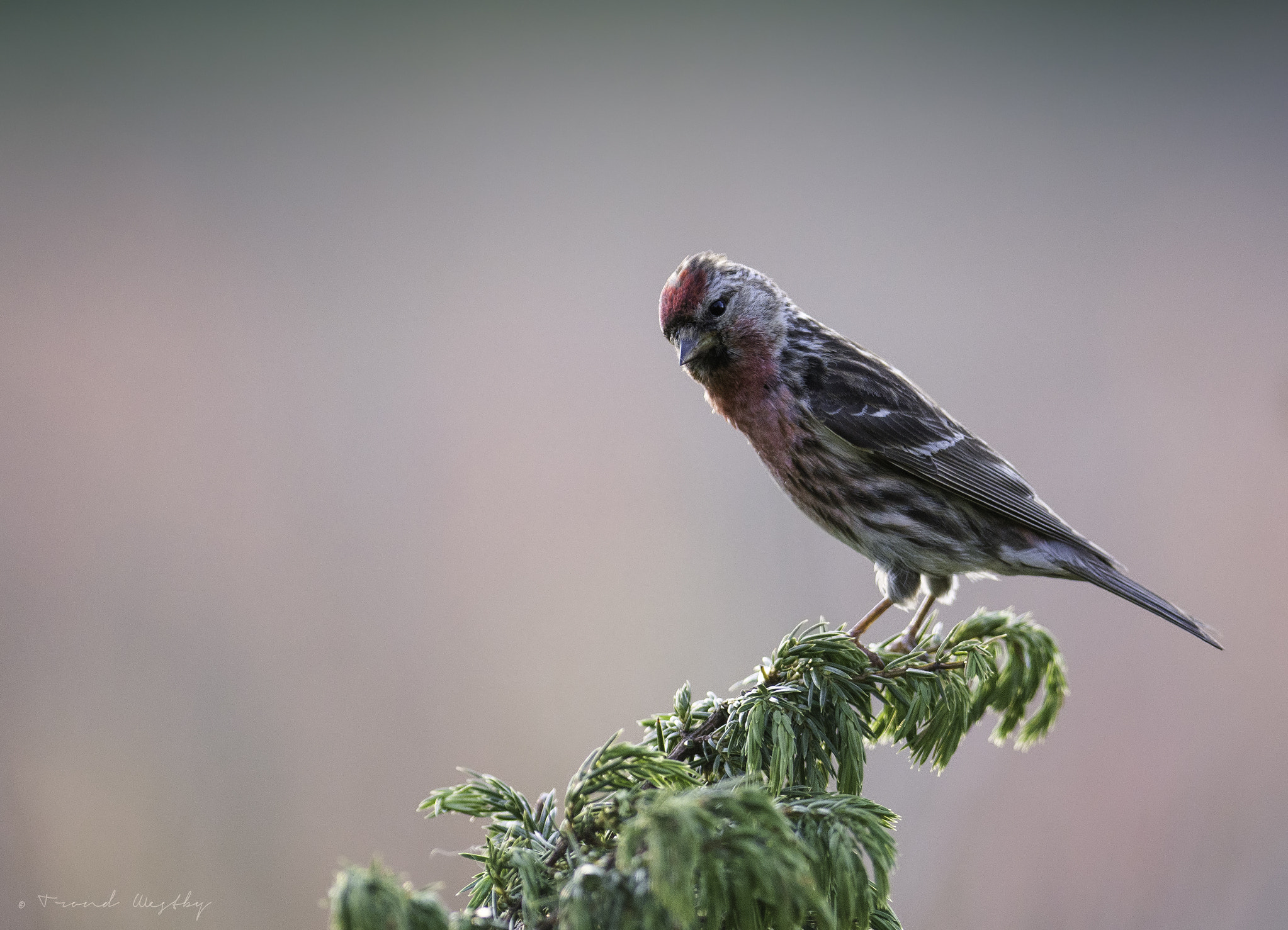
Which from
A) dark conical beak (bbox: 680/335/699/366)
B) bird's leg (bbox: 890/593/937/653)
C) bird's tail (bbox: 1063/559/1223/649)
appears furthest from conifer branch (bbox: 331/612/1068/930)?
dark conical beak (bbox: 680/335/699/366)

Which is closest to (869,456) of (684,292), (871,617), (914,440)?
(914,440)

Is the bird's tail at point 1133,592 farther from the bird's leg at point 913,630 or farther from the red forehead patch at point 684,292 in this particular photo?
the red forehead patch at point 684,292

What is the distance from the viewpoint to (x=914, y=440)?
1.69 m

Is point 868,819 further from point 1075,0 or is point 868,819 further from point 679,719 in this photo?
point 1075,0

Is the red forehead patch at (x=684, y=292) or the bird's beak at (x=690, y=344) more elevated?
the red forehead patch at (x=684, y=292)

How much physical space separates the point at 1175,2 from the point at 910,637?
2.90 metres

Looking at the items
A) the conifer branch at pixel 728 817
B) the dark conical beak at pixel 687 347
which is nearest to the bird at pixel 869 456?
the dark conical beak at pixel 687 347

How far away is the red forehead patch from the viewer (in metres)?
1.68

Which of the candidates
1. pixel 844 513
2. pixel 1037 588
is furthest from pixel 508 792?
pixel 1037 588

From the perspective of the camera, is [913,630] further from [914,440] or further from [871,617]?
[914,440]

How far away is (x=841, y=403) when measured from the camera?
1675 millimetres

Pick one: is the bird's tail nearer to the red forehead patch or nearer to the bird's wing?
the bird's wing

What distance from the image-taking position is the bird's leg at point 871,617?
160cm

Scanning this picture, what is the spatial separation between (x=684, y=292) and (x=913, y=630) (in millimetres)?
729
